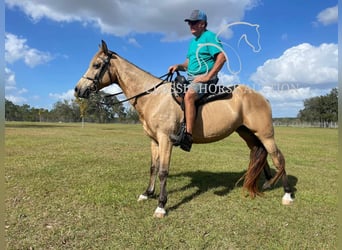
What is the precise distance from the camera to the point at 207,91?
16.4ft

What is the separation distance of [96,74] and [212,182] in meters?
3.79

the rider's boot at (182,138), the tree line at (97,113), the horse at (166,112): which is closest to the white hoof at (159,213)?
the horse at (166,112)

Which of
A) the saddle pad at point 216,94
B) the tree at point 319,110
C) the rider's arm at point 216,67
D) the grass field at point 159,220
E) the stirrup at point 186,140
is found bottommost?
the grass field at point 159,220

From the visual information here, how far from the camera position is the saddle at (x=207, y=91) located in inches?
191

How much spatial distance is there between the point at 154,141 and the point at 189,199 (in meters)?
1.34

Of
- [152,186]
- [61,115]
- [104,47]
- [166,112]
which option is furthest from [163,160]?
[61,115]

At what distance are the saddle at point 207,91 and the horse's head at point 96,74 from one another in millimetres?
1277

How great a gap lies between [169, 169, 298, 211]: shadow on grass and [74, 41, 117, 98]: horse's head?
8.57ft

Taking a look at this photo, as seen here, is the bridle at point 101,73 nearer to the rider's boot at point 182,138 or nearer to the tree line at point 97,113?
the rider's boot at point 182,138

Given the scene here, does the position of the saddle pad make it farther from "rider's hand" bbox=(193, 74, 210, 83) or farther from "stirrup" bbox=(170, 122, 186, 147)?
"stirrup" bbox=(170, 122, 186, 147)

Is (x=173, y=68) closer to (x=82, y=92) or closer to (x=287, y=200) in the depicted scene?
(x=82, y=92)

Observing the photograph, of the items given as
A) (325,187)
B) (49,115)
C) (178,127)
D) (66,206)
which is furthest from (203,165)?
(49,115)

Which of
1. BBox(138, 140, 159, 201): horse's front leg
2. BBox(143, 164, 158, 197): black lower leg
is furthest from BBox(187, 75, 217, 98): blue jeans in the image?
BBox(143, 164, 158, 197): black lower leg

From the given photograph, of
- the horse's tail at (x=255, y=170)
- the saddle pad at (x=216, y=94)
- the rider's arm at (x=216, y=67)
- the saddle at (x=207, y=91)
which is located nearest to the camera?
the rider's arm at (x=216, y=67)
